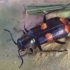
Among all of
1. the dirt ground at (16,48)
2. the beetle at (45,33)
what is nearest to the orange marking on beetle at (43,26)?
the beetle at (45,33)

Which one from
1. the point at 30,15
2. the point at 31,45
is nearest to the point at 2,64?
the point at 31,45

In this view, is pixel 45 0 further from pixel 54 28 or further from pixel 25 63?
pixel 25 63

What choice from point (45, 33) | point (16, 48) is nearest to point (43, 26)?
point (45, 33)

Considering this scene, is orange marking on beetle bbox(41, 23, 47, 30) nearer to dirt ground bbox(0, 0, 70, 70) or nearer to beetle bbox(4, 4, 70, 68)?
beetle bbox(4, 4, 70, 68)

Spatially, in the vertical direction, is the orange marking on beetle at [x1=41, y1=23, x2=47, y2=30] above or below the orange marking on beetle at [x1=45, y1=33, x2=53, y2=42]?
above

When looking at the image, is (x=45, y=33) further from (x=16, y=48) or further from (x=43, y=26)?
(x=16, y=48)

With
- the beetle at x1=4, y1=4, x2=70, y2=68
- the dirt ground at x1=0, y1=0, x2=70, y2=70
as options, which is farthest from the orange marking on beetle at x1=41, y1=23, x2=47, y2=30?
the dirt ground at x1=0, y1=0, x2=70, y2=70
